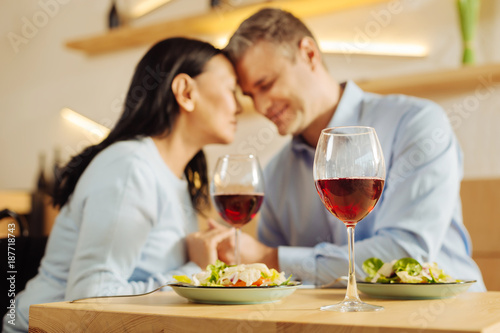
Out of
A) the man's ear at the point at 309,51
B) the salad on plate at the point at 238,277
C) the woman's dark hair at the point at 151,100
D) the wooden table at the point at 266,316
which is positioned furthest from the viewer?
the man's ear at the point at 309,51

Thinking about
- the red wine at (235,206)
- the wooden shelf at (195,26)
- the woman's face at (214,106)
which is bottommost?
the red wine at (235,206)

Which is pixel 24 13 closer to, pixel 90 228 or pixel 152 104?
pixel 152 104

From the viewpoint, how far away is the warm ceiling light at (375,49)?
279cm

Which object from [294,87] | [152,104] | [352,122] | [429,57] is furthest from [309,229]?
[429,57]

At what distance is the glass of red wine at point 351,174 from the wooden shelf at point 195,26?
2292mm

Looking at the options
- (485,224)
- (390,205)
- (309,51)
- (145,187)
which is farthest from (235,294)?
(485,224)

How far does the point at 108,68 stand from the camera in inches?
156

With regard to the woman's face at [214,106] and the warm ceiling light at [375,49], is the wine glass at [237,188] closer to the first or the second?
the woman's face at [214,106]

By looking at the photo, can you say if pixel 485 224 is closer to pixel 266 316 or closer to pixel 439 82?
pixel 439 82

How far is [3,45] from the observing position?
14.9 feet

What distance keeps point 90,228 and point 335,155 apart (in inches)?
26.1

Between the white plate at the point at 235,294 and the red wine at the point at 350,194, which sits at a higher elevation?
the red wine at the point at 350,194

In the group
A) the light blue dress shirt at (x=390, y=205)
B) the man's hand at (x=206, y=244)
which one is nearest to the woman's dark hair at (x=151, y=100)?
the man's hand at (x=206, y=244)

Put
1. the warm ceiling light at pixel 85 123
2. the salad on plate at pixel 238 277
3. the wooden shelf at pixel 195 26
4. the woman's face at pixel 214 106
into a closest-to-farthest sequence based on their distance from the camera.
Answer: the salad on plate at pixel 238 277
the woman's face at pixel 214 106
the wooden shelf at pixel 195 26
the warm ceiling light at pixel 85 123
